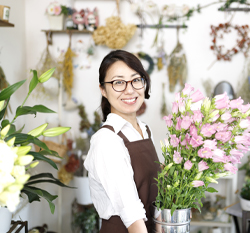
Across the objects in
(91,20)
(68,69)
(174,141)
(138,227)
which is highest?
(91,20)

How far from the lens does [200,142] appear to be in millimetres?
848

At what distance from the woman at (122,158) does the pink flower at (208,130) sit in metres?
0.35

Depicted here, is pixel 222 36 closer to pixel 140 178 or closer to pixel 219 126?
pixel 140 178

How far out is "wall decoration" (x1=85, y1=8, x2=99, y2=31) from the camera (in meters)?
2.62

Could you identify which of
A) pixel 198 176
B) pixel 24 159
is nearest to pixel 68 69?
pixel 198 176

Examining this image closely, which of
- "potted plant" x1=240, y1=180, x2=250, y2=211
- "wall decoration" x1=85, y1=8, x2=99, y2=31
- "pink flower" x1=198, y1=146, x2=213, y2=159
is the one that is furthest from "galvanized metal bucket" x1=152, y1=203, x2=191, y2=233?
"wall decoration" x1=85, y1=8, x2=99, y2=31

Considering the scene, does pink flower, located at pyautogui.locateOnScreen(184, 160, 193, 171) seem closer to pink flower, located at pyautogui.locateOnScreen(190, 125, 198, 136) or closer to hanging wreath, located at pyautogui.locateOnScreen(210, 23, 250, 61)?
pink flower, located at pyautogui.locateOnScreen(190, 125, 198, 136)

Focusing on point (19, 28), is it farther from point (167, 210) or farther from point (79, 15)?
point (167, 210)

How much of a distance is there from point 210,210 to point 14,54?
225 centimetres

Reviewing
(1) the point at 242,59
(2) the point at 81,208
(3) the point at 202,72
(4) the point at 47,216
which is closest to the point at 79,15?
(3) the point at 202,72

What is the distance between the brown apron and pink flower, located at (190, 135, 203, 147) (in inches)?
16.0

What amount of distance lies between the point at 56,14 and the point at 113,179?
2016 millimetres

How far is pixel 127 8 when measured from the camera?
8.99ft

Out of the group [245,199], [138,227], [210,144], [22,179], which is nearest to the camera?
[22,179]
